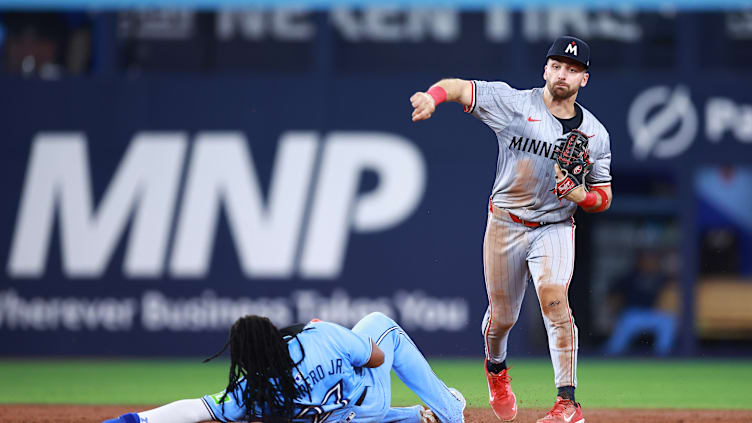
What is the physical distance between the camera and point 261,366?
509cm

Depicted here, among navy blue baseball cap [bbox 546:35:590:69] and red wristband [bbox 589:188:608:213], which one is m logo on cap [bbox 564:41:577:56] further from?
red wristband [bbox 589:188:608:213]

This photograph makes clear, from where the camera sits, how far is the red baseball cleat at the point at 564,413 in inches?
225

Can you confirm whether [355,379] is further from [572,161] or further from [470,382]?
[470,382]

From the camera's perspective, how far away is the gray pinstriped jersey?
6078 millimetres

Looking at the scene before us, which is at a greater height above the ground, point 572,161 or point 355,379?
point 572,161

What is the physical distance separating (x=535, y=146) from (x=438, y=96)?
29.8 inches

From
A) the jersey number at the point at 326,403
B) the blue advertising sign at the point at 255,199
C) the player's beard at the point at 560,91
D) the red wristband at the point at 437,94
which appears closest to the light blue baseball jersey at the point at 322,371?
the jersey number at the point at 326,403

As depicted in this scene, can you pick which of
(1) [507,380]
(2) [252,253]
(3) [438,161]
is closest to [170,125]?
(2) [252,253]

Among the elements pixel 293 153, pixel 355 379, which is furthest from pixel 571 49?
pixel 293 153

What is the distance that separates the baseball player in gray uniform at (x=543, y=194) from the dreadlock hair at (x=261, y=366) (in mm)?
1527

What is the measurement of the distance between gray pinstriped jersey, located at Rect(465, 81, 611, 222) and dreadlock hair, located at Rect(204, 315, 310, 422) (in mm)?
1845

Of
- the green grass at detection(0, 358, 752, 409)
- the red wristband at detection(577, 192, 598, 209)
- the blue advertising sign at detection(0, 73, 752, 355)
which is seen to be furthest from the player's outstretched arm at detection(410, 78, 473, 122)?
the blue advertising sign at detection(0, 73, 752, 355)

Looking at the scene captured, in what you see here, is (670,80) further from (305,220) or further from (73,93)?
(73,93)

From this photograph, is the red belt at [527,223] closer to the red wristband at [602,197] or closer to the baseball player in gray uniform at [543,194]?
the baseball player in gray uniform at [543,194]
